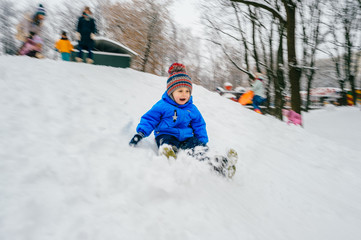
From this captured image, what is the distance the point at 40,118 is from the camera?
239 cm

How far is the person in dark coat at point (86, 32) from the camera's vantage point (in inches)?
266

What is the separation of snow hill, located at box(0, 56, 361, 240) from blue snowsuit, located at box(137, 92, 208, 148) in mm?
218

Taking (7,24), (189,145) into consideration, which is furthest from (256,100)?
(7,24)

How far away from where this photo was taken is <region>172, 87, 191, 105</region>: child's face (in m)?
2.82

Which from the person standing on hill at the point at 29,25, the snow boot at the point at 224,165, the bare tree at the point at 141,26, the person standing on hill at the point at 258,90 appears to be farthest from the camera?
the bare tree at the point at 141,26

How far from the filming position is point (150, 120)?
2.65 meters

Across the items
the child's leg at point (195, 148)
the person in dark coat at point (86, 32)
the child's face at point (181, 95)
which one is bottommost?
the child's leg at point (195, 148)

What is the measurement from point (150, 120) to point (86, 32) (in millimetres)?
5607

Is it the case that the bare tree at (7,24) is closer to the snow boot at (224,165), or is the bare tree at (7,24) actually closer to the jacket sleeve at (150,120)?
the jacket sleeve at (150,120)

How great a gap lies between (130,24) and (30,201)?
19.8 metres

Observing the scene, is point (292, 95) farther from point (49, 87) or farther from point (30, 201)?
point (30, 201)

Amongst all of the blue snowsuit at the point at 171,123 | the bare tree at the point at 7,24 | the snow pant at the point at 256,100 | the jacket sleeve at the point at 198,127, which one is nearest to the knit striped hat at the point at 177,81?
the blue snowsuit at the point at 171,123

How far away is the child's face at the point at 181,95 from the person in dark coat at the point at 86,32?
5245 millimetres

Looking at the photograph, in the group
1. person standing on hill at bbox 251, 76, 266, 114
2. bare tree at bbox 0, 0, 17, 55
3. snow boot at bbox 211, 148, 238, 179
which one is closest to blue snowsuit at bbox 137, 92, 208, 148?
snow boot at bbox 211, 148, 238, 179
